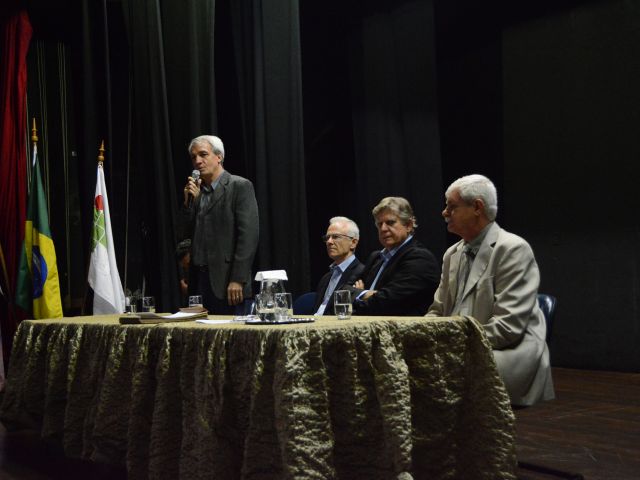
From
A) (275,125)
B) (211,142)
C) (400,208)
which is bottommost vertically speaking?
(400,208)

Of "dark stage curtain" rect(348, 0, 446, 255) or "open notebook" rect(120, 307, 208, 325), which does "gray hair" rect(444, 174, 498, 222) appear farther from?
"dark stage curtain" rect(348, 0, 446, 255)

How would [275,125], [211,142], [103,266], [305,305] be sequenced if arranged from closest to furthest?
[211,142]
[305,305]
[103,266]
[275,125]

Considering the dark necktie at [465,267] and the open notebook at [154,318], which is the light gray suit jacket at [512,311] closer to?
the dark necktie at [465,267]

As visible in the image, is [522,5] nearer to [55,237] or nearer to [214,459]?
[55,237]

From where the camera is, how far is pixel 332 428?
192 cm

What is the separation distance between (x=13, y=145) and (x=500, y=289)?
3.96 metres

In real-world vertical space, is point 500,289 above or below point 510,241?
below

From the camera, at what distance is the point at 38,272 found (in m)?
4.62

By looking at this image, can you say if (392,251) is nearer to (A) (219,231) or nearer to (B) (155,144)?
(A) (219,231)

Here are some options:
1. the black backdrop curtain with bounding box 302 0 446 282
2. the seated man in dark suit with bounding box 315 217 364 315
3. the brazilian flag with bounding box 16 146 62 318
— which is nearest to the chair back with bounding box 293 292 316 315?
the seated man in dark suit with bounding box 315 217 364 315

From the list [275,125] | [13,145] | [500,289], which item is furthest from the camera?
[275,125]

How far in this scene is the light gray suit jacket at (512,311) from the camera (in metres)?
2.25

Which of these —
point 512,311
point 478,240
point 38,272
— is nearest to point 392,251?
point 478,240

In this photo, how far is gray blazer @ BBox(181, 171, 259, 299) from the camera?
3465mm
